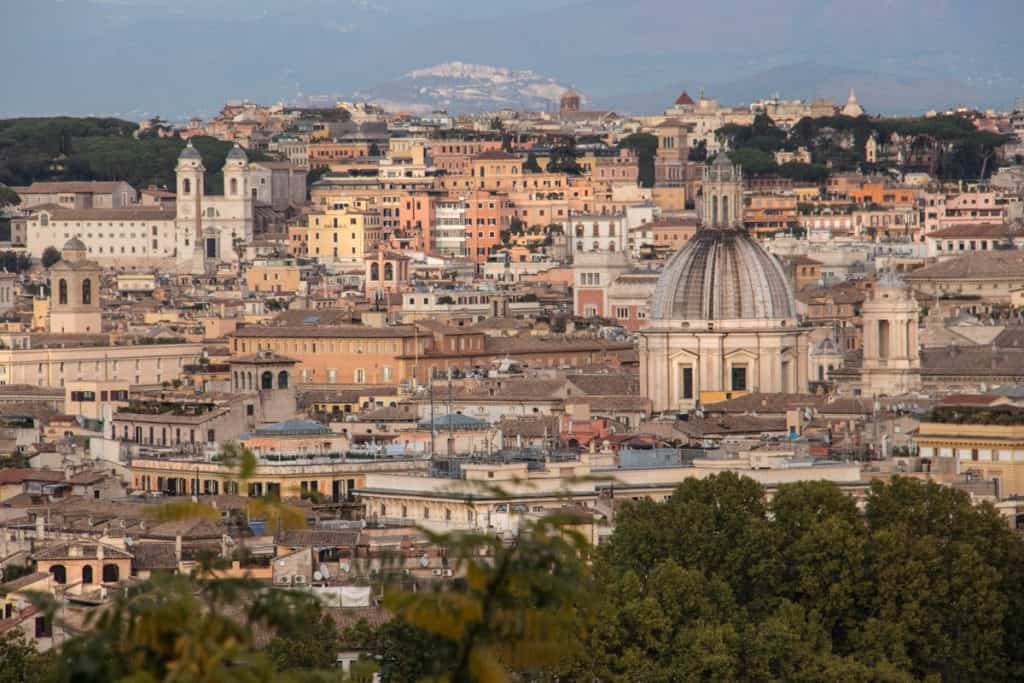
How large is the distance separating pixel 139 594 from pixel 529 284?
341 feet

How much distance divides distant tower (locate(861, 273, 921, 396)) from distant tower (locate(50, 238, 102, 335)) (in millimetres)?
24629

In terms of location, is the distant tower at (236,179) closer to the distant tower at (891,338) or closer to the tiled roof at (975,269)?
the tiled roof at (975,269)

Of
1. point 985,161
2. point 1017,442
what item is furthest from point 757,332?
point 985,161

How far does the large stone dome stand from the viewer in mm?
87000

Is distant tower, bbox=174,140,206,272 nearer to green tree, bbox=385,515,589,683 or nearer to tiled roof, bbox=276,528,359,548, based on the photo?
tiled roof, bbox=276,528,359,548

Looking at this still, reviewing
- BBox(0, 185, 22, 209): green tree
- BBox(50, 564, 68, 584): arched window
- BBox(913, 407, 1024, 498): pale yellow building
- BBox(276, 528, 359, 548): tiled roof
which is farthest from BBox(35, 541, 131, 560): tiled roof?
BBox(0, 185, 22, 209): green tree

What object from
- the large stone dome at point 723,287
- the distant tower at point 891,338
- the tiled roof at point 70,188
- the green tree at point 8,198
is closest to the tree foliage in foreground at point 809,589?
the distant tower at point 891,338

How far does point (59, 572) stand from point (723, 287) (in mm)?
41176

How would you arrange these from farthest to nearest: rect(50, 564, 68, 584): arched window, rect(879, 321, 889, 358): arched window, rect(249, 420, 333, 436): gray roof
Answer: rect(879, 321, 889, 358): arched window, rect(249, 420, 333, 436): gray roof, rect(50, 564, 68, 584): arched window

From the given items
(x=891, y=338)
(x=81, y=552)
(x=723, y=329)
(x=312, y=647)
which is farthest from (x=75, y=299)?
(x=312, y=647)

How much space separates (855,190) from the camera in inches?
6191

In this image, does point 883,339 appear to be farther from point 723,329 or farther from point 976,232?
point 976,232

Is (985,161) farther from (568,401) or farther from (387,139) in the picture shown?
(568,401)

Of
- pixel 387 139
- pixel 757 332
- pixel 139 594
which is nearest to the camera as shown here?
pixel 139 594
